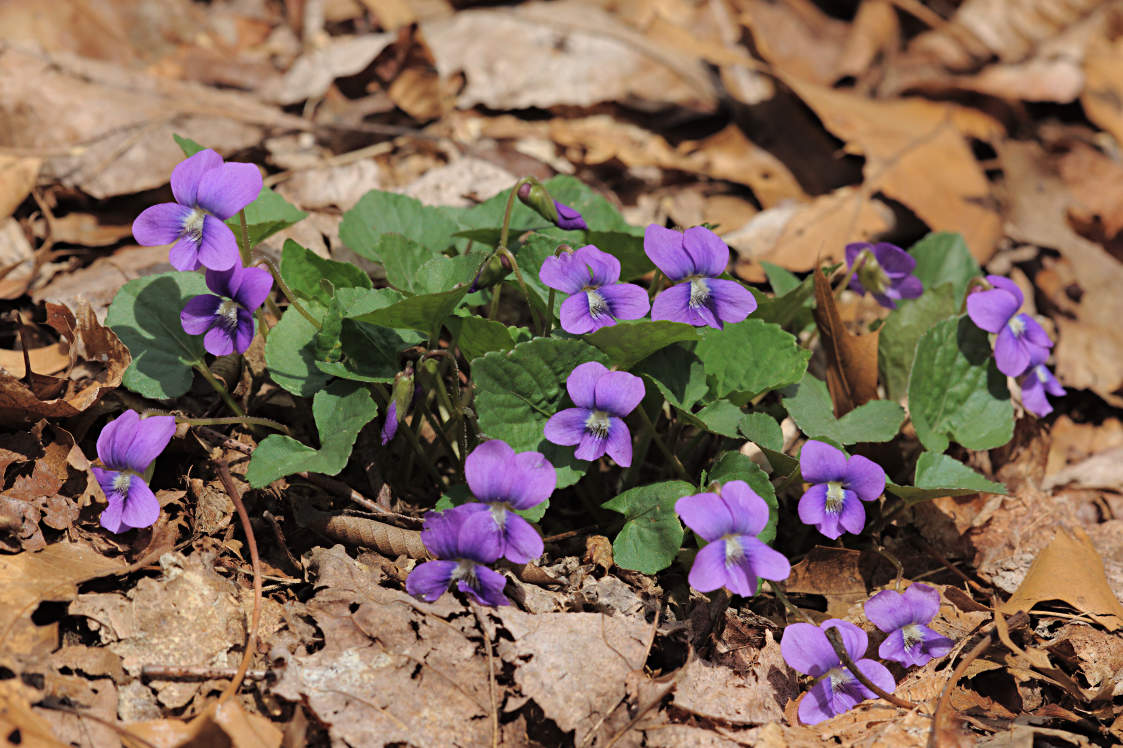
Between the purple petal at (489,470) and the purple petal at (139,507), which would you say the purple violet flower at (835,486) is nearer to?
the purple petal at (489,470)

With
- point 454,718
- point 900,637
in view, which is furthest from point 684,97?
point 454,718

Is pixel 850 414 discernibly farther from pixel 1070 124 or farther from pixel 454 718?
pixel 1070 124

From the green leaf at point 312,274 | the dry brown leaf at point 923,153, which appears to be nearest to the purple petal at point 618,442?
the green leaf at point 312,274

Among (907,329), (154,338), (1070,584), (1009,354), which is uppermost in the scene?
(154,338)

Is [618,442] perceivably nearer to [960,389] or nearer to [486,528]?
[486,528]

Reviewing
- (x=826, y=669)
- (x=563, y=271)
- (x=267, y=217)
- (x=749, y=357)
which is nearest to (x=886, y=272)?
(x=749, y=357)

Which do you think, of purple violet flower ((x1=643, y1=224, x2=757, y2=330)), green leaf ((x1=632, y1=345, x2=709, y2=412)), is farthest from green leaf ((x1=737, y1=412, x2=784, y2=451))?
purple violet flower ((x1=643, y1=224, x2=757, y2=330))
